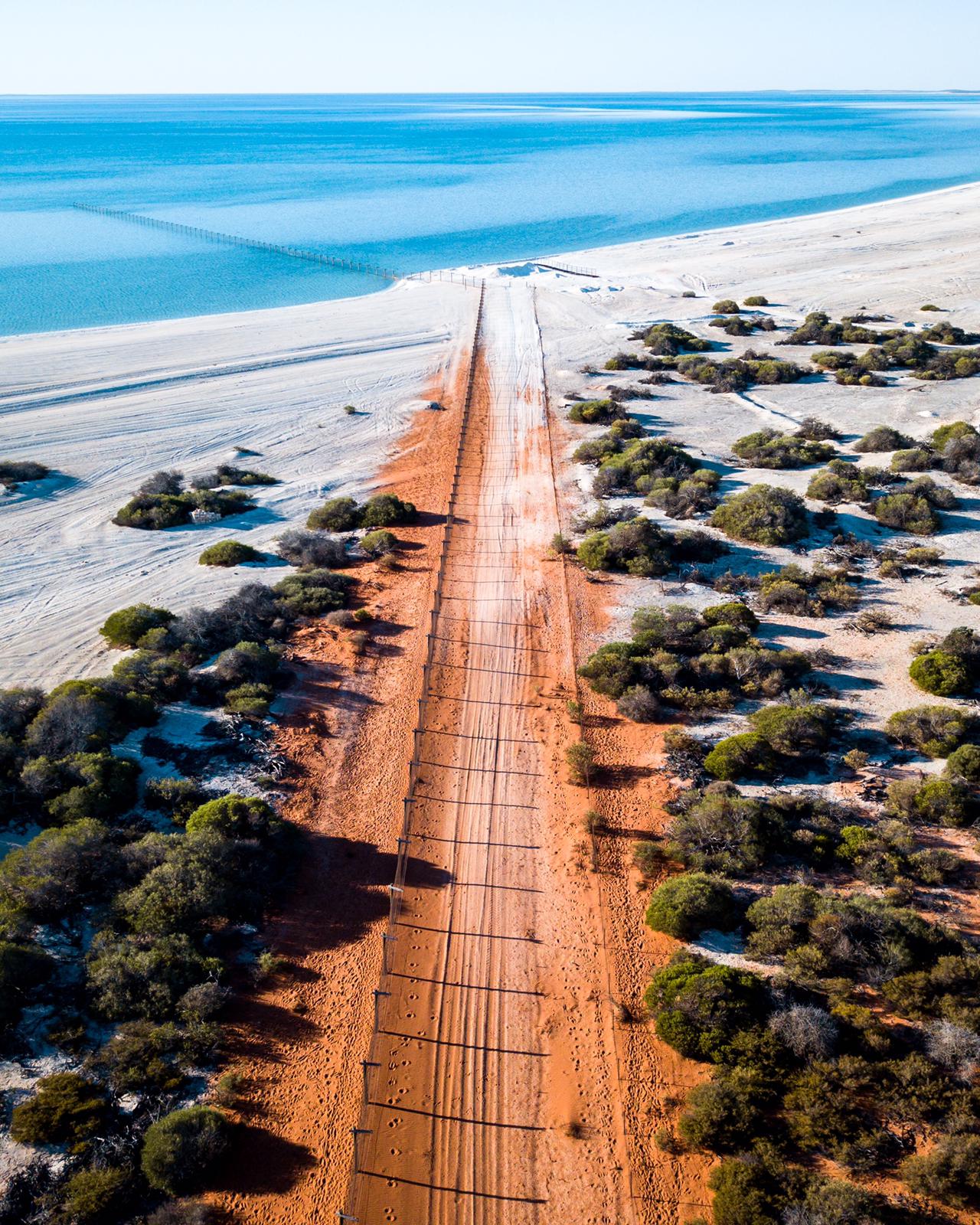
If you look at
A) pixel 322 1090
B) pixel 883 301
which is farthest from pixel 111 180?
pixel 322 1090

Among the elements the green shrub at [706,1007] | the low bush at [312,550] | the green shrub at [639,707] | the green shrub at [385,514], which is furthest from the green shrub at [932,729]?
the green shrub at [385,514]

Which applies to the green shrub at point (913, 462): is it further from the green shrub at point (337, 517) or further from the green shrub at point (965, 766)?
the green shrub at point (337, 517)

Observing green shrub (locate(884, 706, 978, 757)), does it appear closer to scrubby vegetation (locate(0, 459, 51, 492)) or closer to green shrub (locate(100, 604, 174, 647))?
green shrub (locate(100, 604, 174, 647))

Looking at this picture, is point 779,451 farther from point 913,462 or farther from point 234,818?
point 234,818

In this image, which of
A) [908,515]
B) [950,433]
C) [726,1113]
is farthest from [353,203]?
[726,1113]

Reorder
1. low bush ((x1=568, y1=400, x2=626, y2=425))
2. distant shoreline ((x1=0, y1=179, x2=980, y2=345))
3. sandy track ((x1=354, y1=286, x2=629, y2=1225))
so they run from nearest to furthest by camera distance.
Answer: sandy track ((x1=354, y1=286, x2=629, y2=1225)), low bush ((x1=568, y1=400, x2=626, y2=425)), distant shoreline ((x1=0, y1=179, x2=980, y2=345))

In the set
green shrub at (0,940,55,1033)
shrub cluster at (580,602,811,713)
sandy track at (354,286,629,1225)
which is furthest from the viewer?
shrub cluster at (580,602,811,713)

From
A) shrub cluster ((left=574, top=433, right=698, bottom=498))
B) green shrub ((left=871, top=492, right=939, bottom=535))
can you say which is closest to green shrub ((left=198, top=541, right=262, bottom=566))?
shrub cluster ((left=574, top=433, right=698, bottom=498))
